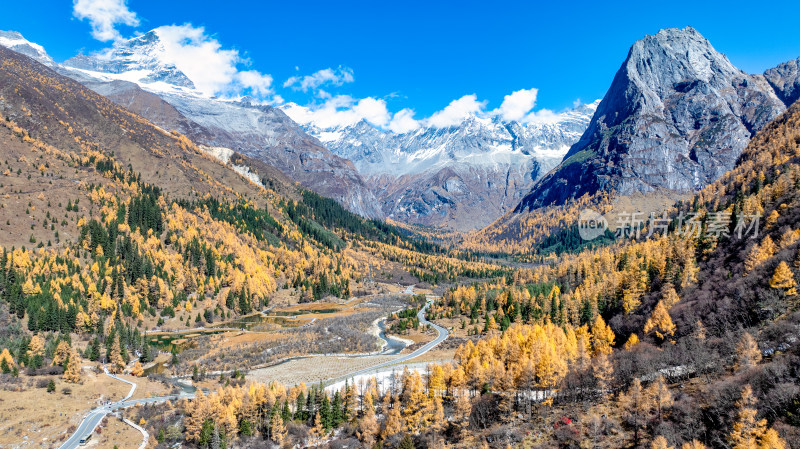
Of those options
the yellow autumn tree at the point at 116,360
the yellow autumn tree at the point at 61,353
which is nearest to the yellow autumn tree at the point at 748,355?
the yellow autumn tree at the point at 116,360

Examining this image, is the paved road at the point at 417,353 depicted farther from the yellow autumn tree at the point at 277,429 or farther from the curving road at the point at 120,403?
the yellow autumn tree at the point at 277,429

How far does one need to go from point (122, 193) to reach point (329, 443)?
522ft

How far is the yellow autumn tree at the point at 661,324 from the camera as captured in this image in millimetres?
78062

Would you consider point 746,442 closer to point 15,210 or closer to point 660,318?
point 660,318

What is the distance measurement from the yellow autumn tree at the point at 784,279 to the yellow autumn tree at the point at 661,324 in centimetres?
1596

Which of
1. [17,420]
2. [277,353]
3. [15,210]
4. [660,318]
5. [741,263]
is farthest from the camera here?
[15,210]

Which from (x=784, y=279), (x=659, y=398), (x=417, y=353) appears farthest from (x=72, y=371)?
(x=784, y=279)

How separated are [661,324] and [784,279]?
1911cm

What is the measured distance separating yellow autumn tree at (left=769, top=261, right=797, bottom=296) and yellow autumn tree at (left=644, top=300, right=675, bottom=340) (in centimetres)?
1596

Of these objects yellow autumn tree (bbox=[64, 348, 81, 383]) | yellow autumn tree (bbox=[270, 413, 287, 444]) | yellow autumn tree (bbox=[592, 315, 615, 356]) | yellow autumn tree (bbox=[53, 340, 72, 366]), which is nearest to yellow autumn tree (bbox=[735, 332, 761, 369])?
yellow autumn tree (bbox=[592, 315, 615, 356])

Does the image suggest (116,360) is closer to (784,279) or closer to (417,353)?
(417,353)

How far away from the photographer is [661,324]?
262 feet

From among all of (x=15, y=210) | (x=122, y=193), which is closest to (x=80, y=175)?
(x=122, y=193)

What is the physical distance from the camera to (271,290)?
563ft
